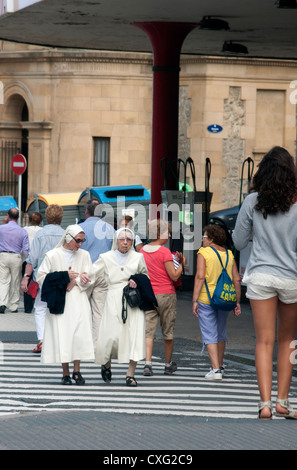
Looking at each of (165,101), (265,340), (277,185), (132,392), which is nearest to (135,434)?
(265,340)

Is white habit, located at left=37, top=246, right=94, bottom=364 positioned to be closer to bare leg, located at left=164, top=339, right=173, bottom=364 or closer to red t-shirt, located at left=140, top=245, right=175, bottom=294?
red t-shirt, located at left=140, top=245, right=175, bottom=294

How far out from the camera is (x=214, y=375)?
1160 centimetres

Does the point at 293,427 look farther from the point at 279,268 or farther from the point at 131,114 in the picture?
the point at 131,114

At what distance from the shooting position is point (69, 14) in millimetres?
18906

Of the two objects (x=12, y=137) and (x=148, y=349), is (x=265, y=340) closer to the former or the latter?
(x=148, y=349)

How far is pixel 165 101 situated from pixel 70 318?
33.3 ft

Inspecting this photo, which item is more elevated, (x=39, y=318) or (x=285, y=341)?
(x=285, y=341)

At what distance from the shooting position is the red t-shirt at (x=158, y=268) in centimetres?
1196

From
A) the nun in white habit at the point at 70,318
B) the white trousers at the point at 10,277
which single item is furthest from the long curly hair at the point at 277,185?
the white trousers at the point at 10,277

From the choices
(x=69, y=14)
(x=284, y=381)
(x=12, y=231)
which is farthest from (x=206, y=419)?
(x=69, y=14)

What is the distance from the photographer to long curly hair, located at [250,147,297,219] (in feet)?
25.8

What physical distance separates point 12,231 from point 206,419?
10.3 m

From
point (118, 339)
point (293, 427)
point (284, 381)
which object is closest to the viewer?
point (293, 427)

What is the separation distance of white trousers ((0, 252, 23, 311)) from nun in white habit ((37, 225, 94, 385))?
7504 millimetres
